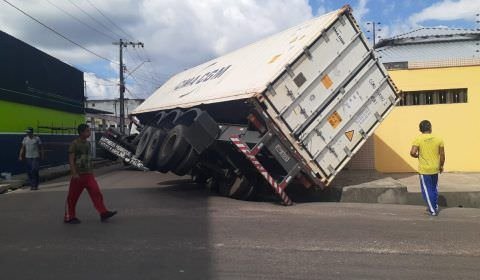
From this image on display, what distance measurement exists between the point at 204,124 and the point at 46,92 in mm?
14465

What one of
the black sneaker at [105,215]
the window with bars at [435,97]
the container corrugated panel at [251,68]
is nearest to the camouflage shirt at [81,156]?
the black sneaker at [105,215]

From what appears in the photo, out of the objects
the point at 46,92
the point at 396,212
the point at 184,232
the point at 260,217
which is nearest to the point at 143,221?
the point at 184,232

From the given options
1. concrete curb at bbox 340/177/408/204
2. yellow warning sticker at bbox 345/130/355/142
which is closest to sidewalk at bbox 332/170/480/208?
concrete curb at bbox 340/177/408/204

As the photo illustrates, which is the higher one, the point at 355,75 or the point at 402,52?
the point at 402,52

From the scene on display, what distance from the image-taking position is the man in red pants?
8.49m

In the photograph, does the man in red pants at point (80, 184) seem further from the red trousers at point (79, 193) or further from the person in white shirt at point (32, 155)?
the person in white shirt at point (32, 155)

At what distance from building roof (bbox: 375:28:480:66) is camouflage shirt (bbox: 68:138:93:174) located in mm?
19785

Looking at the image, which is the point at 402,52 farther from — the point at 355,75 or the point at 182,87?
the point at 355,75

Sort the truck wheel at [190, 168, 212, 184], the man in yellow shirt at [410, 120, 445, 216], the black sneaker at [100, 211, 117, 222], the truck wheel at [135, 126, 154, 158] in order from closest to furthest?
the black sneaker at [100, 211, 117, 222]
the man in yellow shirt at [410, 120, 445, 216]
the truck wheel at [135, 126, 154, 158]
the truck wheel at [190, 168, 212, 184]

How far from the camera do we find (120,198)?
11.6 meters

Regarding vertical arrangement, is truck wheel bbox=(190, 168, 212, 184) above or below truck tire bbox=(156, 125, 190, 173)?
below

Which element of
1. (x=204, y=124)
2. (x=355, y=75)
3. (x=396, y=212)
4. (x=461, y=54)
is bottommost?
(x=396, y=212)

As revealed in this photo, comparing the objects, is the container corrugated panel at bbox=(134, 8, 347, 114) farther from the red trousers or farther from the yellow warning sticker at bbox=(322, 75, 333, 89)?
the red trousers

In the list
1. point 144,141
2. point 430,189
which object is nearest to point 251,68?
point 144,141
